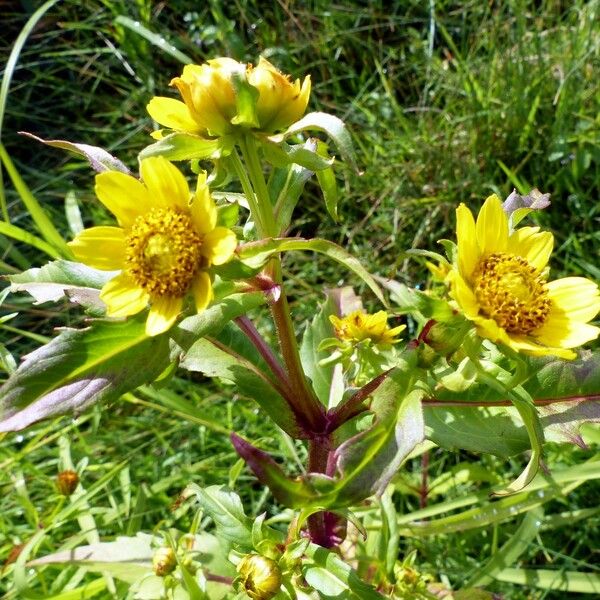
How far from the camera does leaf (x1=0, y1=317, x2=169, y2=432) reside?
833 mm

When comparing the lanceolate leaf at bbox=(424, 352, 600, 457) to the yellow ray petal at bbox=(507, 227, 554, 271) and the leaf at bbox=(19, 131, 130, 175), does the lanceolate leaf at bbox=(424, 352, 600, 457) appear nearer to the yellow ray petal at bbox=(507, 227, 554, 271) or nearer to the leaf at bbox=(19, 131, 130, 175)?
the yellow ray petal at bbox=(507, 227, 554, 271)

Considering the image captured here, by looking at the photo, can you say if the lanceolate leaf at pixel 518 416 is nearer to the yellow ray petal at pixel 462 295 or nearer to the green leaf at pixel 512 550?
the yellow ray petal at pixel 462 295

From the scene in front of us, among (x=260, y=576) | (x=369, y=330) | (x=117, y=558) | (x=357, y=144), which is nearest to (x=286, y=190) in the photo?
(x=369, y=330)

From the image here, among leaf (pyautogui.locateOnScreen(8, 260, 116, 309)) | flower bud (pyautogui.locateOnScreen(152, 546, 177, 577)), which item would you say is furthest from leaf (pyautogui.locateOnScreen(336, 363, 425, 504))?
flower bud (pyautogui.locateOnScreen(152, 546, 177, 577))

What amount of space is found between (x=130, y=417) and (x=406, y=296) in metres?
1.21

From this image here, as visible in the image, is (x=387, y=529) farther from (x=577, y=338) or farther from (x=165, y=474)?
(x=165, y=474)

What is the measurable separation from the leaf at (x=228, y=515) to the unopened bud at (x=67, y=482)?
22.2 inches

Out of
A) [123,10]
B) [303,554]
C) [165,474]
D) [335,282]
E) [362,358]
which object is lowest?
[165,474]

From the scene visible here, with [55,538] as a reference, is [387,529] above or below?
above

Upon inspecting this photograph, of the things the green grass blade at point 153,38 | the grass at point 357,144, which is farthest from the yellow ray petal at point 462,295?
the green grass blade at point 153,38

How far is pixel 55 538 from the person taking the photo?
1.70 metres

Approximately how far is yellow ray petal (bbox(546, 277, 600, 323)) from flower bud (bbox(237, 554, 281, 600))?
502 millimetres

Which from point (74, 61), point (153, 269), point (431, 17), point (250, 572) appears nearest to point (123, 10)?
point (74, 61)

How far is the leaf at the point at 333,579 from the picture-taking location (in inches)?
39.1
